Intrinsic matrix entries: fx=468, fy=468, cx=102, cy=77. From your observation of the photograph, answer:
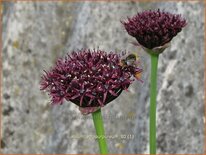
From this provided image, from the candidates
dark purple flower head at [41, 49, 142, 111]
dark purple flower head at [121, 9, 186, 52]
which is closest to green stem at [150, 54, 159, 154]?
dark purple flower head at [121, 9, 186, 52]

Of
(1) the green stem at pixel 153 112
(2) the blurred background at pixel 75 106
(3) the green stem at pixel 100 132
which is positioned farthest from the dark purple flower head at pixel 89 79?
(2) the blurred background at pixel 75 106

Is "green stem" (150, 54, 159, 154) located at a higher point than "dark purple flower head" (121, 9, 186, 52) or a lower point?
lower

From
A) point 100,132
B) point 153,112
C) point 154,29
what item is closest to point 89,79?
point 100,132

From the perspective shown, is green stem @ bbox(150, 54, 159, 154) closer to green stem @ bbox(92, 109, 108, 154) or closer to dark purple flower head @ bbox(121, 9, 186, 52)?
dark purple flower head @ bbox(121, 9, 186, 52)

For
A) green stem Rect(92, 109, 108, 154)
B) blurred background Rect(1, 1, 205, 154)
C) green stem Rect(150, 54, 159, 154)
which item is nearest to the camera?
green stem Rect(92, 109, 108, 154)

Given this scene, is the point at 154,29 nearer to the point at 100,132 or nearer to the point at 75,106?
the point at 100,132

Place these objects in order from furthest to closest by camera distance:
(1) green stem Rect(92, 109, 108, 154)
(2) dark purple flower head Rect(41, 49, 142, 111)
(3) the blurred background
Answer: (3) the blurred background
(1) green stem Rect(92, 109, 108, 154)
(2) dark purple flower head Rect(41, 49, 142, 111)
